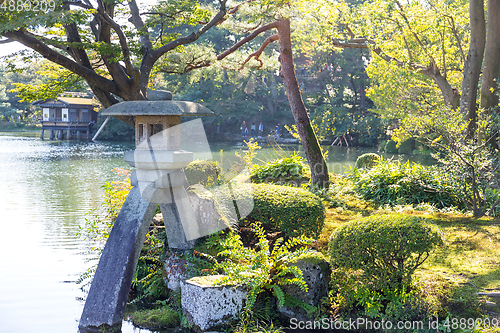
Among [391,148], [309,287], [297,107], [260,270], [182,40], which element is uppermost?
[182,40]

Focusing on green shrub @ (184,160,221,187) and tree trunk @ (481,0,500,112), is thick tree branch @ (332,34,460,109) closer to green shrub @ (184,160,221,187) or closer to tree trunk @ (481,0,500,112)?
tree trunk @ (481,0,500,112)

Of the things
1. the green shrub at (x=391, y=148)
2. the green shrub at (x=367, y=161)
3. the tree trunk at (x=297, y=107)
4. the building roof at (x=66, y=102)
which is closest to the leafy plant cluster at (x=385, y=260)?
the tree trunk at (x=297, y=107)

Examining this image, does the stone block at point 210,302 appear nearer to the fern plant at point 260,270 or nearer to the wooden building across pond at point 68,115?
the fern plant at point 260,270

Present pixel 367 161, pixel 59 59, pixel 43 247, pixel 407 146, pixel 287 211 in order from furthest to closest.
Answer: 1. pixel 407 146
2. pixel 367 161
3. pixel 43 247
4. pixel 59 59
5. pixel 287 211

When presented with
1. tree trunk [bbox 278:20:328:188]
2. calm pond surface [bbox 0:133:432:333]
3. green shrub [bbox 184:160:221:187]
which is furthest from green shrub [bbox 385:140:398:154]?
green shrub [bbox 184:160:221:187]

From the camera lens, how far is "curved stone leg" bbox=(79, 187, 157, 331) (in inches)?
141

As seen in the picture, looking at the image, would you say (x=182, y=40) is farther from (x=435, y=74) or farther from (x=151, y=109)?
(x=435, y=74)

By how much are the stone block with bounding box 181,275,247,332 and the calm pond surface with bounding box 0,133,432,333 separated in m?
0.66

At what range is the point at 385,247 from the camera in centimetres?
323

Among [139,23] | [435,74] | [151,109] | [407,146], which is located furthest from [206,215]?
[407,146]

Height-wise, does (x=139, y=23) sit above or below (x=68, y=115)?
above

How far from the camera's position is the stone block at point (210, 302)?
11.3ft

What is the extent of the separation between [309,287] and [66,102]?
1269 inches

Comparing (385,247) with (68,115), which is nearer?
(385,247)
